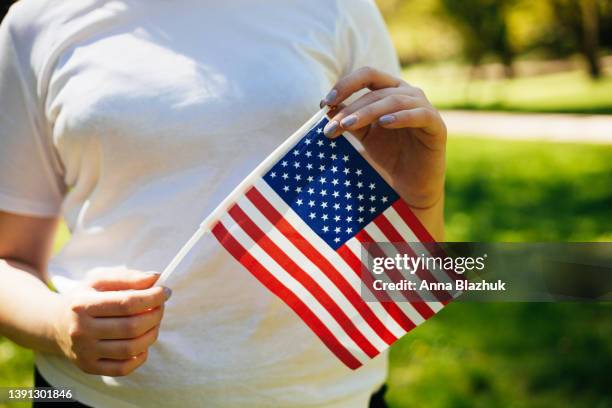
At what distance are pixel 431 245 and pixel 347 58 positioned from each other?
443 millimetres

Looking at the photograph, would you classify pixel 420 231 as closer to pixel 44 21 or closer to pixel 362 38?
pixel 362 38

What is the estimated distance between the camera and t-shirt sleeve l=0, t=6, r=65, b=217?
1.54 m

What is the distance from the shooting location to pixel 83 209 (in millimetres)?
1599

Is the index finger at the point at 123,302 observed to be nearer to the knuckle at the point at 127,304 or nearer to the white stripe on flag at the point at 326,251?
the knuckle at the point at 127,304

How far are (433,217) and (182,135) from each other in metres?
0.55

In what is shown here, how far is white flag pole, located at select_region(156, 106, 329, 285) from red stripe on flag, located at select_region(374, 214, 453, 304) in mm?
242

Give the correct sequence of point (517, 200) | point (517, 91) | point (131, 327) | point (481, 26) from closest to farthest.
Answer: point (131, 327)
point (517, 200)
point (481, 26)
point (517, 91)

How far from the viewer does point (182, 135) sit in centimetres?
147

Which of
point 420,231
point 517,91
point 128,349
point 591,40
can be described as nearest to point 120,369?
point 128,349

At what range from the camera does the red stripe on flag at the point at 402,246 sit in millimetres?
1521

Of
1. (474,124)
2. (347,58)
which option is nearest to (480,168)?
(474,124)

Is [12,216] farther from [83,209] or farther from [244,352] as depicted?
[244,352]

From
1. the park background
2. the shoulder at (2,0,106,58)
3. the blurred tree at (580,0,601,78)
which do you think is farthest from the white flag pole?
the blurred tree at (580,0,601,78)

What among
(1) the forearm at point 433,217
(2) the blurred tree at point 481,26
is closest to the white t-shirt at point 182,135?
(1) the forearm at point 433,217
